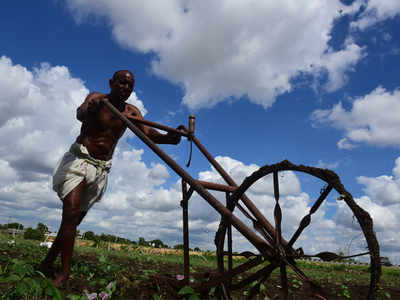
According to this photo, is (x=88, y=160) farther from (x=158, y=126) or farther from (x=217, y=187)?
(x=217, y=187)

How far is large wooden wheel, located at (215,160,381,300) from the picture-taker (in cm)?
205

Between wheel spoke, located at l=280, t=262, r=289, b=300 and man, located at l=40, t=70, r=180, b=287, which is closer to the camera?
wheel spoke, located at l=280, t=262, r=289, b=300

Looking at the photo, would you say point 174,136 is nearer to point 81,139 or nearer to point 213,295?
point 81,139

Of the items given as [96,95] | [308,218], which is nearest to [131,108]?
[96,95]

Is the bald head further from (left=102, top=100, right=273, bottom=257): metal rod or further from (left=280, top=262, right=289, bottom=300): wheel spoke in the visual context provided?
(left=280, top=262, right=289, bottom=300): wheel spoke

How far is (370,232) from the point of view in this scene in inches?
80.1

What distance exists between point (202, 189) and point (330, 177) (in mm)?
970

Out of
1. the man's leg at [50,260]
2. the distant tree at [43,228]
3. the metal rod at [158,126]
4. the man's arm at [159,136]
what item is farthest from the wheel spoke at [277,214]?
the distant tree at [43,228]

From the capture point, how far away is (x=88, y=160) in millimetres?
3646

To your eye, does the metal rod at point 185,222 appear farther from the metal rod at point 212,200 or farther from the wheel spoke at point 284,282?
the wheel spoke at point 284,282

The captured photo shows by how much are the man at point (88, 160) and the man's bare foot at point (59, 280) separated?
120 millimetres

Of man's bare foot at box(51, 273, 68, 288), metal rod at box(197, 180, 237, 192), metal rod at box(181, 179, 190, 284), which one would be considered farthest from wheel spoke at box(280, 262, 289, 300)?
man's bare foot at box(51, 273, 68, 288)

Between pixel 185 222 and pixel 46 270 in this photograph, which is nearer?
pixel 185 222

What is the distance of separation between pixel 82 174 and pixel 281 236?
2.18 meters
